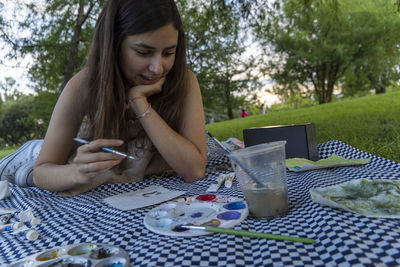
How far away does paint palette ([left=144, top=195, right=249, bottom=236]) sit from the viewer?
0.92 meters

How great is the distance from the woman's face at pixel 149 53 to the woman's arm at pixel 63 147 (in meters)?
0.33

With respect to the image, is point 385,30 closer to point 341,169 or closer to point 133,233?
point 341,169

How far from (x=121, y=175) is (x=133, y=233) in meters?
0.91

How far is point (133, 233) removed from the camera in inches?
38.0

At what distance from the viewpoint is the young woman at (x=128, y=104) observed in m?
1.60

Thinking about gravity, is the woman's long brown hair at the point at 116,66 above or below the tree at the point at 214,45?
below

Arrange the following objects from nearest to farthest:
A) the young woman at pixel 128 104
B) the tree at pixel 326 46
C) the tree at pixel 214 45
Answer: the young woman at pixel 128 104 → the tree at pixel 214 45 → the tree at pixel 326 46

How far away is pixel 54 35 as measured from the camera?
17.6 feet

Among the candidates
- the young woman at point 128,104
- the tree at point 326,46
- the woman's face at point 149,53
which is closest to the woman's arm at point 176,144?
the young woman at point 128,104

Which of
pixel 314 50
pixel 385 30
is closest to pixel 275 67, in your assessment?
Result: pixel 314 50

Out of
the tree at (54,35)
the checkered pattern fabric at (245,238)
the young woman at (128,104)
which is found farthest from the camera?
the tree at (54,35)

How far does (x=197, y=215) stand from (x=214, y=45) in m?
6.67

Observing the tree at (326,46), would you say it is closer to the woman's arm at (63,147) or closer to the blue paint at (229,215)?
the woman's arm at (63,147)

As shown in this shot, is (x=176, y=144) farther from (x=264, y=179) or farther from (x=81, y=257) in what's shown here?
(x=81, y=257)
